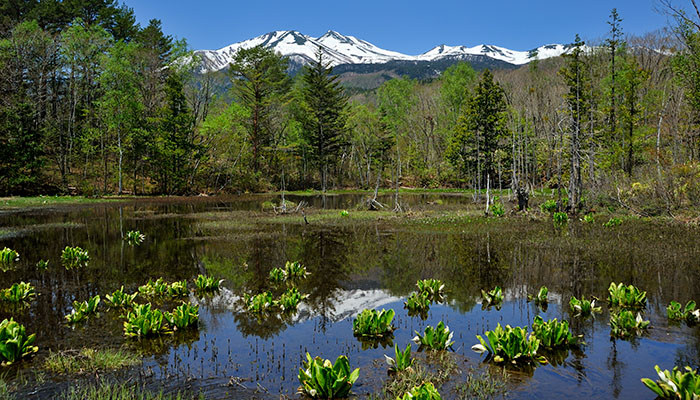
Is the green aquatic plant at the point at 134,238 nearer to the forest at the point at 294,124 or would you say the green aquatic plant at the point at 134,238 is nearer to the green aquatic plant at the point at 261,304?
the green aquatic plant at the point at 261,304

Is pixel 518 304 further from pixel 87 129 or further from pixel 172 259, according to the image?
pixel 87 129

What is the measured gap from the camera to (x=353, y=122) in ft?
216

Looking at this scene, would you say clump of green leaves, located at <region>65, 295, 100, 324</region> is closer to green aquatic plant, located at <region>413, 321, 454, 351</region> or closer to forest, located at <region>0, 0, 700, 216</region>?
green aquatic plant, located at <region>413, 321, 454, 351</region>

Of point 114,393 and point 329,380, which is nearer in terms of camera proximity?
point 114,393

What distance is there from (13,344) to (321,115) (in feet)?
180

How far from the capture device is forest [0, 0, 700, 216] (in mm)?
29078

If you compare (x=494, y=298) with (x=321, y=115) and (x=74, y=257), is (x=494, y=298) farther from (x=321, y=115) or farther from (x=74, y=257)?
(x=321, y=115)

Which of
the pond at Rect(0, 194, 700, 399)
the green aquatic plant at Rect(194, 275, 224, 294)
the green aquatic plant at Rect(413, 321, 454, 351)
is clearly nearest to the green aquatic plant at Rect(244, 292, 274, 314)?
the pond at Rect(0, 194, 700, 399)

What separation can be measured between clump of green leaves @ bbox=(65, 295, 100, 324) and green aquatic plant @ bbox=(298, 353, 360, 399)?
541 cm

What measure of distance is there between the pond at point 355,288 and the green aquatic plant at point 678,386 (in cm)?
36

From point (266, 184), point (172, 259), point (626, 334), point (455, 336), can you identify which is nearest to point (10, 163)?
point (266, 184)

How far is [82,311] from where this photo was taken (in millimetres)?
8484

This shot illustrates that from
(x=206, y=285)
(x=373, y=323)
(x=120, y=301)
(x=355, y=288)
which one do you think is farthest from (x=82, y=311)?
(x=355, y=288)

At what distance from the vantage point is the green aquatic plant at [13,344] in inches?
253
